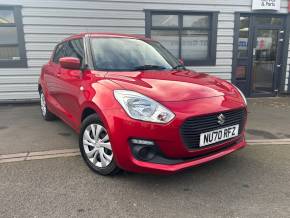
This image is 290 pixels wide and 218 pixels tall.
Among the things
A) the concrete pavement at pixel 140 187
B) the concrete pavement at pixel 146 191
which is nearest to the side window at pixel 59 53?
the concrete pavement at pixel 140 187

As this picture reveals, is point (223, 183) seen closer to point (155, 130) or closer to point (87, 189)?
point (155, 130)

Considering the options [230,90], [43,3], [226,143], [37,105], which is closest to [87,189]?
[226,143]

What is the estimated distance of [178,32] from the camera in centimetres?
815

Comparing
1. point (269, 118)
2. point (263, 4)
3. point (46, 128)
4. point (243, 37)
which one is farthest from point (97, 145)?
point (263, 4)

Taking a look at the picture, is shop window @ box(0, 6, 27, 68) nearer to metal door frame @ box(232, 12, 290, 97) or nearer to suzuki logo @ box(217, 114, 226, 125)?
metal door frame @ box(232, 12, 290, 97)

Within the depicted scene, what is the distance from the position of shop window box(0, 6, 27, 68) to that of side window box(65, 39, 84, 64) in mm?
3196

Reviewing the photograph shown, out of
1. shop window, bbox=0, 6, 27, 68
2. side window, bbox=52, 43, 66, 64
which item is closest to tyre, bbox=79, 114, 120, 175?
side window, bbox=52, 43, 66, 64

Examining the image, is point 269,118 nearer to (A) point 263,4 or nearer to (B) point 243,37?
(B) point 243,37

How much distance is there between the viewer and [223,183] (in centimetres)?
322

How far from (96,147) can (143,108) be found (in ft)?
2.72

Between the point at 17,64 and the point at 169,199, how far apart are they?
604cm

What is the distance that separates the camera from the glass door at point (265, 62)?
27.9ft

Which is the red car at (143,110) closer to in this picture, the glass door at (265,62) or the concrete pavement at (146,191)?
the concrete pavement at (146,191)

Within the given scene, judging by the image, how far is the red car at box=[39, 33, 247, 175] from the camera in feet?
9.25
